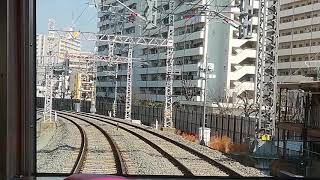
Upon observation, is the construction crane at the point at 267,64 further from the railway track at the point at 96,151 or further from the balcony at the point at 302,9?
the railway track at the point at 96,151

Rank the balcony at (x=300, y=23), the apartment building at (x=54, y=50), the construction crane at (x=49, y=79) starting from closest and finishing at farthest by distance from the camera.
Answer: the apartment building at (x=54, y=50), the construction crane at (x=49, y=79), the balcony at (x=300, y=23)

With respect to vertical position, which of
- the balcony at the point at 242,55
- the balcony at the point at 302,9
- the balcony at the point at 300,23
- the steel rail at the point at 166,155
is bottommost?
the steel rail at the point at 166,155

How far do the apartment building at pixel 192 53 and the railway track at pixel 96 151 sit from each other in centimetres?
46

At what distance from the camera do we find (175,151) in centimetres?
308

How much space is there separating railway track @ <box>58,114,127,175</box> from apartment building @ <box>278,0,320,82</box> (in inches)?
57.0

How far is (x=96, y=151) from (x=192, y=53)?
1.08 metres

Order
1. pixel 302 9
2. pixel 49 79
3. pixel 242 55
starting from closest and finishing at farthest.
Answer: pixel 49 79
pixel 242 55
pixel 302 9

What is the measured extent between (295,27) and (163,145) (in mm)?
1429

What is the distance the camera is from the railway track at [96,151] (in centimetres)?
286

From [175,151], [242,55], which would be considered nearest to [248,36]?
[242,55]

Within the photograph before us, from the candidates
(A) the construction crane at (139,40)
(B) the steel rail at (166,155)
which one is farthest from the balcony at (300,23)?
(B) the steel rail at (166,155)

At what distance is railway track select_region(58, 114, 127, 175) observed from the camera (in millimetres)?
2857

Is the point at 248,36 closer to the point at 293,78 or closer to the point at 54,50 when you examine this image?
the point at 293,78

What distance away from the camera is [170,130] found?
3162mm
